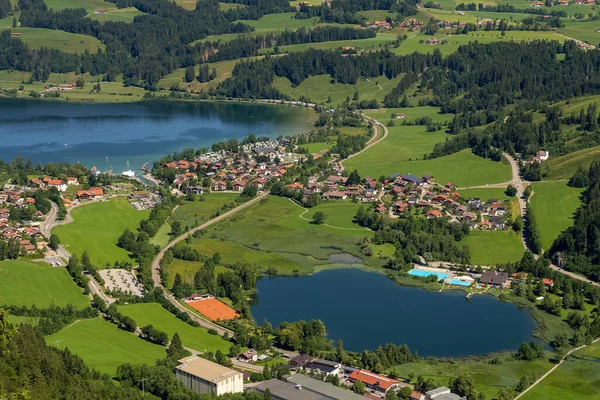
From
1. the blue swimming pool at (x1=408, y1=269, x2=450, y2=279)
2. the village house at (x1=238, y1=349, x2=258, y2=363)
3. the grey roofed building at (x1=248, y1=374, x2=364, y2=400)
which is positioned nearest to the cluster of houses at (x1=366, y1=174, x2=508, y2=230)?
the blue swimming pool at (x1=408, y1=269, x2=450, y2=279)

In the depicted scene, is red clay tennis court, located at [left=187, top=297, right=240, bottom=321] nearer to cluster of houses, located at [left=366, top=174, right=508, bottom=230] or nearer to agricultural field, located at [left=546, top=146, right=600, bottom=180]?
cluster of houses, located at [left=366, top=174, right=508, bottom=230]

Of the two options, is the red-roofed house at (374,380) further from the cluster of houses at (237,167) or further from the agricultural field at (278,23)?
the agricultural field at (278,23)

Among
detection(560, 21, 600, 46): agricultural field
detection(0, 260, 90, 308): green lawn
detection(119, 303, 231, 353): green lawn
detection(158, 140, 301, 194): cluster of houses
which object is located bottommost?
detection(158, 140, 301, 194): cluster of houses

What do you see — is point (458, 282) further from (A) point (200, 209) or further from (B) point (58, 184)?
(B) point (58, 184)

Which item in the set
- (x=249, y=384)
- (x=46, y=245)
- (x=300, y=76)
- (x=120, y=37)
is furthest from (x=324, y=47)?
(x=249, y=384)

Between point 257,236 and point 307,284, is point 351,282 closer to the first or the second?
point 307,284
